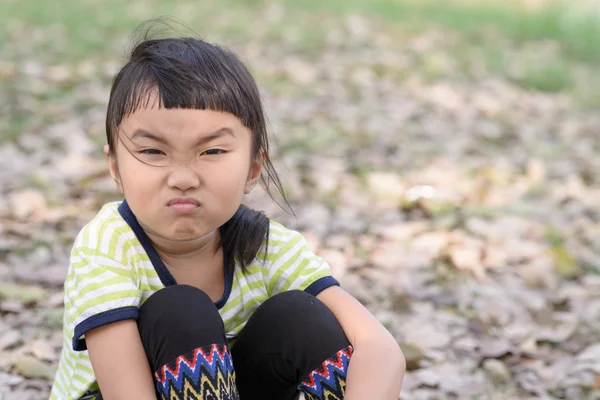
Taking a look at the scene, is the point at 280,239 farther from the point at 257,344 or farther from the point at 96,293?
the point at 96,293

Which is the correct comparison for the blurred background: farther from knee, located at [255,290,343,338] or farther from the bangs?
knee, located at [255,290,343,338]

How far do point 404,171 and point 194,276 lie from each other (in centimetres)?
220

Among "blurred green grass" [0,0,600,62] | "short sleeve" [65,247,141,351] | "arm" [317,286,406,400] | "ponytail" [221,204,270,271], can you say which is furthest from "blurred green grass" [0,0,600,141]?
"arm" [317,286,406,400]

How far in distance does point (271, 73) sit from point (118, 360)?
3.88 meters

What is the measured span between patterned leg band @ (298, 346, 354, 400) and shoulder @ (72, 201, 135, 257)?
432 millimetres

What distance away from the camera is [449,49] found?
6.11 meters

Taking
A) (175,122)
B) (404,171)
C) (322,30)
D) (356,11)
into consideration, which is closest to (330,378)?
(175,122)

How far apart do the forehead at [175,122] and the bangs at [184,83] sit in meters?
0.01

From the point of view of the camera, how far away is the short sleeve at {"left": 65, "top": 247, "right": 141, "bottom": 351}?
1451 mm

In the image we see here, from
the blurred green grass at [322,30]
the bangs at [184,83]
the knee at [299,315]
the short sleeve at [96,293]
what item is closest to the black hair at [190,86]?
the bangs at [184,83]

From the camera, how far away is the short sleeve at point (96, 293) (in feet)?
4.76

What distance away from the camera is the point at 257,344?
165 cm

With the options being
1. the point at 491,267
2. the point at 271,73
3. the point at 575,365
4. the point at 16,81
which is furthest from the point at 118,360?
the point at 271,73

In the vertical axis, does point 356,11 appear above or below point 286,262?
above
